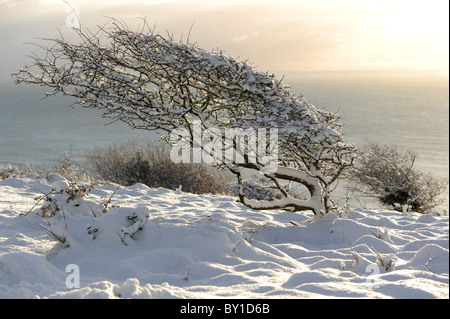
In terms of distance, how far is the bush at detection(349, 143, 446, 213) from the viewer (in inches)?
564

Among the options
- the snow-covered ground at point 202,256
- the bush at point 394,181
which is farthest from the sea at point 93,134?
the snow-covered ground at point 202,256

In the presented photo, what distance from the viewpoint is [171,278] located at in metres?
3.79

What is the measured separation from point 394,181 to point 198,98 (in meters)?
10.8

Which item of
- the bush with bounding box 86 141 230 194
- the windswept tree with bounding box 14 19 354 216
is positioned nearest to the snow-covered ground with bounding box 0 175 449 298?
the windswept tree with bounding box 14 19 354 216

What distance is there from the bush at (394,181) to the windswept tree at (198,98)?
895 cm

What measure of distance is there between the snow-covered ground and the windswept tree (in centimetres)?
107

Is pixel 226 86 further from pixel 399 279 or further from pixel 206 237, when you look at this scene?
pixel 399 279

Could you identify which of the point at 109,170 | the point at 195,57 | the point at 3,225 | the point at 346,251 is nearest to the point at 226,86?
the point at 195,57

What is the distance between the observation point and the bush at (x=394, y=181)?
564 inches

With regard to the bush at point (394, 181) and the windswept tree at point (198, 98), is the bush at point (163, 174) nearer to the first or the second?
the bush at point (394, 181)

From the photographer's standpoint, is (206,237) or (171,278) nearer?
(171,278)

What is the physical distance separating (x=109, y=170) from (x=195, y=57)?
10.4 metres

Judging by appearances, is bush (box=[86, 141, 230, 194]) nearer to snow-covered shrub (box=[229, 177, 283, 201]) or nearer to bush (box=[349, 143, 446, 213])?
snow-covered shrub (box=[229, 177, 283, 201])

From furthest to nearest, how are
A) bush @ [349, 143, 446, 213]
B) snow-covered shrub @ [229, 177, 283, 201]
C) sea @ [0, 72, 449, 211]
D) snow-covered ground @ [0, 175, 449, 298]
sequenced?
sea @ [0, 72, 449, 211] < bush @ [349, 143, 446, 213] < snow-covered shrub @ [229, 177, 283, 201] < snow-covered ground @ [0, 175, 449, 298]
